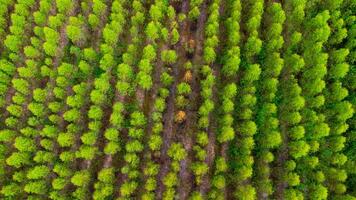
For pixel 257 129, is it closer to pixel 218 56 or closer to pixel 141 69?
pixel 218 56

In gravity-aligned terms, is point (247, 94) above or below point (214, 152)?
above

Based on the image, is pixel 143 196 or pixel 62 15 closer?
pixel 143 196

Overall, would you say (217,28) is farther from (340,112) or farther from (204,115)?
(340,112)

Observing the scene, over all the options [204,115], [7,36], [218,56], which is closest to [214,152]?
[204,115]

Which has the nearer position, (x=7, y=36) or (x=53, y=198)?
(x=53, y=198)

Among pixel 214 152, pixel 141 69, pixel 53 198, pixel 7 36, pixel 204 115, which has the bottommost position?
pixel 53 198

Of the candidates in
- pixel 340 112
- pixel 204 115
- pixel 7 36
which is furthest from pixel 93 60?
pixel 340 112
